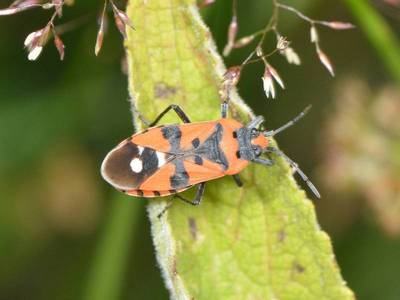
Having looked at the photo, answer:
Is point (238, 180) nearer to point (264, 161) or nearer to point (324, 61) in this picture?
point (264, 161)

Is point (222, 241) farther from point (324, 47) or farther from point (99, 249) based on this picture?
point (324, 47)

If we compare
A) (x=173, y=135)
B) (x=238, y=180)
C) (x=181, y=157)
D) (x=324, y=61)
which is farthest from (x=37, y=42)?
(x=324, y=61)

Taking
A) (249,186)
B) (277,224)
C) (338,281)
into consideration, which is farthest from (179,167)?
(338,281)

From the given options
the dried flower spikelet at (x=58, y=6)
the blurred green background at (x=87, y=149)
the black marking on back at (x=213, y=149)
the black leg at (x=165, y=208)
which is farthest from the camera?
the blurred green background at (x=87, y=149)

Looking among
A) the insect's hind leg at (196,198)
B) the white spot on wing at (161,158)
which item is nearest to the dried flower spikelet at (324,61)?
the insect's hind leg at (196,198)

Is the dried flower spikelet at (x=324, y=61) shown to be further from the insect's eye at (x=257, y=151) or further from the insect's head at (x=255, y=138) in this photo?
the insect's eye at (x=257, y=151)

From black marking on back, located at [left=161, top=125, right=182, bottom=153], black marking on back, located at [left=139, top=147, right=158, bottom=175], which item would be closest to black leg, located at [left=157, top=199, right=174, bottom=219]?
black marking on back, located at [left=139, top=147, right=158, bottom=175]
